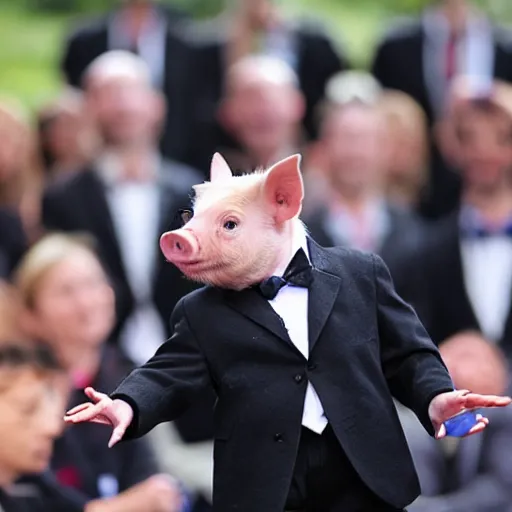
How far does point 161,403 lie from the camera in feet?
8.46

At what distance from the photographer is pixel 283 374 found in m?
2.60

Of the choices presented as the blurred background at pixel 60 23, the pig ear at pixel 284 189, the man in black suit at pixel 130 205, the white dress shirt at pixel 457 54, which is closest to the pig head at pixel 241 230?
the pig ear at pixel 284 189

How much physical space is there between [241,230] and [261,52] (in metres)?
4.10

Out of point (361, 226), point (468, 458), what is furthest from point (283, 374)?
point (361, 226)

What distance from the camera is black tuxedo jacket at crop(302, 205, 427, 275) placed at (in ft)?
16.9

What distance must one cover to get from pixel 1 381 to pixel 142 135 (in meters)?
2.10

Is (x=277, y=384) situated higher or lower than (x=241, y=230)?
lower

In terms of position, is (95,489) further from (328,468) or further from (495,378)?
(328,468)

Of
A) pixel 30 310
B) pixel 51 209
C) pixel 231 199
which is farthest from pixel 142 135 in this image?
pixel 231 199

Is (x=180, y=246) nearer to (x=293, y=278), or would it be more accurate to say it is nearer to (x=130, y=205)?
(x=293, y=278)

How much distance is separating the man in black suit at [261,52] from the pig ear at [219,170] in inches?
147

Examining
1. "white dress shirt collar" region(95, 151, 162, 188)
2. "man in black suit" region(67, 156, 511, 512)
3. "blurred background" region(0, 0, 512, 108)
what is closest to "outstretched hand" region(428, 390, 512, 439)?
"man in black suit" region(67, 156, 511, 512)

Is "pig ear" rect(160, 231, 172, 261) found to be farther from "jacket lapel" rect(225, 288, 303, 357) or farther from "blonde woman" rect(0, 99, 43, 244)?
"blonde woman" rect(0, 99, 43, 244)

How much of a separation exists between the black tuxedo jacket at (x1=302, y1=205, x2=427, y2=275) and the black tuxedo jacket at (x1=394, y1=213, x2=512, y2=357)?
0.15ft
